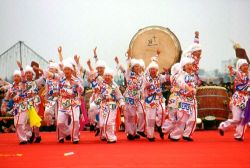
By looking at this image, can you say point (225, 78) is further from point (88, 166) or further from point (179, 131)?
point (88, 166)

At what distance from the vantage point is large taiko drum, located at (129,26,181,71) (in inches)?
378

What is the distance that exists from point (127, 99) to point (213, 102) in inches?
135

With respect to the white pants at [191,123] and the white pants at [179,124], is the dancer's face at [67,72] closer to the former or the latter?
the white pants at [179,124]

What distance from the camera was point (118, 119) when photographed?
7391mm

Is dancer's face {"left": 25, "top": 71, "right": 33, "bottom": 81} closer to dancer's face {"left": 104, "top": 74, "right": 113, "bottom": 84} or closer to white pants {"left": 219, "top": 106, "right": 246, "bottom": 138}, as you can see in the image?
dancer's face {"left": 104, "top": 74, "right": 113, "bottom": 84}

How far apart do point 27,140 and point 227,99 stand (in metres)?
4.86

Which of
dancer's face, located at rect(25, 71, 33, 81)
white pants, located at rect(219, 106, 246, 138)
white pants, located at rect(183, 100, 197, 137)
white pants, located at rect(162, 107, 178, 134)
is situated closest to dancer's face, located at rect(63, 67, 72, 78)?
dancer's face, located at rect(25, 71, 33, 81)

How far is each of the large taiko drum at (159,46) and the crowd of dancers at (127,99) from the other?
7.72 ft

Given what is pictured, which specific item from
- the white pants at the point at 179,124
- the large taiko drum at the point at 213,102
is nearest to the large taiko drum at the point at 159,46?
the large taiko drum at the point at 213,102

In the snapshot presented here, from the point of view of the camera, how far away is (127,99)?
7.18 metres

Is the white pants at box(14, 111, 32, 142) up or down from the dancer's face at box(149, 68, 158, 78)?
A: down

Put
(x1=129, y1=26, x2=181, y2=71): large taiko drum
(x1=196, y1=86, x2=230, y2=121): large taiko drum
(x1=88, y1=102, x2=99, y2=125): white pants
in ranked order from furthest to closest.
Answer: (x1=196, y1=86, x2=230, y2=121): large taiko drum, (x1=129, y1=26, x2=181, y2=71): large taiko drum, (x1=88, y1=102, x2=99, y2=125): white pants

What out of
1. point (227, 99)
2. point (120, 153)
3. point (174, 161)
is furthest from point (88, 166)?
point (227, 99)

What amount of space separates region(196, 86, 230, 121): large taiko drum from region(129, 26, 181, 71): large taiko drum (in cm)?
105
